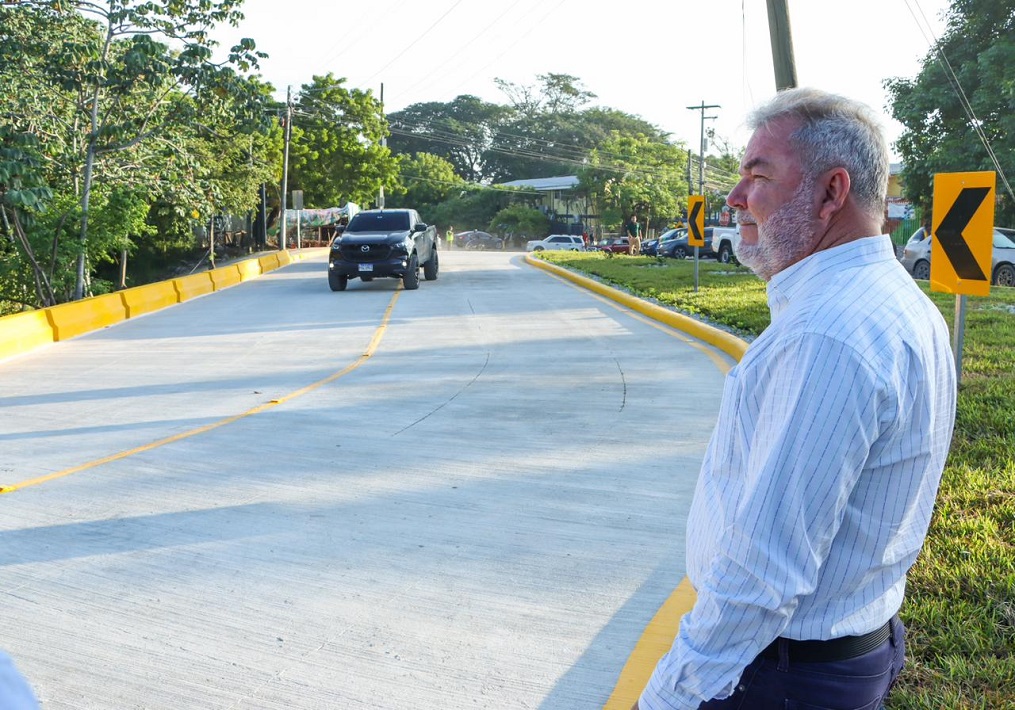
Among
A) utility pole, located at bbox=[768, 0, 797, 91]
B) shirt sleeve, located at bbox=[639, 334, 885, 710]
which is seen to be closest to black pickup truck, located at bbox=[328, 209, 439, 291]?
utility pole, located at bbox=[768, 0, 797, 91]

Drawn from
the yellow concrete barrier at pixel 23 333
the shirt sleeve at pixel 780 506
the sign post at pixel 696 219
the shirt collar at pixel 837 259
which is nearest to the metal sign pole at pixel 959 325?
the shirt collar at pixel 837 259

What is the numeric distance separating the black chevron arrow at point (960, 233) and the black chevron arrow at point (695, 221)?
1009cm

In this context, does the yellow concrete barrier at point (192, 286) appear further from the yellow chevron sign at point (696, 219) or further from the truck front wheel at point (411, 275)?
the yellow chevron sign at point (696, 219)

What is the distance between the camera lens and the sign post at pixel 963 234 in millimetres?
6895

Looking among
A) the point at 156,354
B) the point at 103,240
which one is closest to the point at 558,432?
the point at 156,354

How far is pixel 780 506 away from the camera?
5.47 ft

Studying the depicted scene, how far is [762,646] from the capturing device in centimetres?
171

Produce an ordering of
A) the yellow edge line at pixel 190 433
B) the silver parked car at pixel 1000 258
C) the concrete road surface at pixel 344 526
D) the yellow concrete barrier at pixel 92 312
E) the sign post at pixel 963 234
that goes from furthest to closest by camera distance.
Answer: the silver parked car at pixel 1000 258, the yellow concrete barrier at pixel 92 312, the sign post at pixel 963 234, the yellow edge line at pixel 190 433, the concrete road surface at pixel 344 526

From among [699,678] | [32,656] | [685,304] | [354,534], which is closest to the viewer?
[699,678]

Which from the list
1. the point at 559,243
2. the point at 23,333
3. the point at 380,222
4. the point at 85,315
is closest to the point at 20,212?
the point at 85,315

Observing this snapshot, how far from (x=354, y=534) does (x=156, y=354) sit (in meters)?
8.32

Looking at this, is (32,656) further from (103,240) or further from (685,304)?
(103,240)

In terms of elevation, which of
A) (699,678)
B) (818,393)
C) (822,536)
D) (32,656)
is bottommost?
(32,656)

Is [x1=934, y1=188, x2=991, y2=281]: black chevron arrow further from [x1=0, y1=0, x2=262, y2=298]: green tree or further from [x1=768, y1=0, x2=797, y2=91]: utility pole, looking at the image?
[x1=0, y1=0, x2=262, y2=298]: green tree
